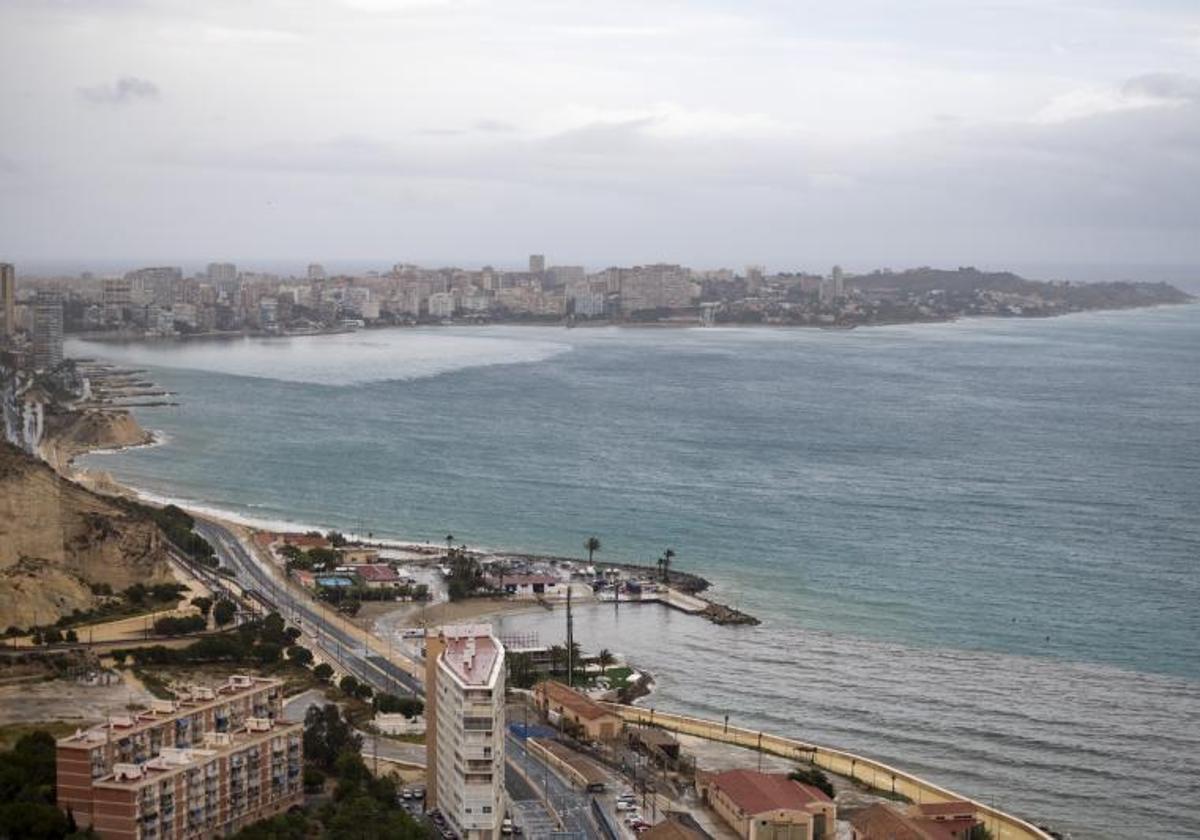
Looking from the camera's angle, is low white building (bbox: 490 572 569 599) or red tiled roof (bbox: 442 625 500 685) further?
low white building (bbox: 490 572 569 599)

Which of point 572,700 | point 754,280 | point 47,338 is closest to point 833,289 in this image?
point 754,280

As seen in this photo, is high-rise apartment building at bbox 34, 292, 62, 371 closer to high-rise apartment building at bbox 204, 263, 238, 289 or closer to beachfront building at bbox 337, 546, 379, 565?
beachfront building at bbox 337, 546, 379, 565

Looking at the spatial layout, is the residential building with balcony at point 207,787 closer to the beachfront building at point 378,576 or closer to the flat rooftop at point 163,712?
the flat rooftop at point 163,712

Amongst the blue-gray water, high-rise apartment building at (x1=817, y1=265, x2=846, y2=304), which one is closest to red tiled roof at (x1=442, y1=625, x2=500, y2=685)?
the blue-gray water

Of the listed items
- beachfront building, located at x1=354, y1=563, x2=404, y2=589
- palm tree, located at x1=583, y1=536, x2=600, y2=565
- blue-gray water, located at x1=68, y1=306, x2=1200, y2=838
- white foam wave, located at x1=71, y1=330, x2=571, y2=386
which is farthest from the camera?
white foam wave, located at x1=71, y1=330, x2=571, y2=386

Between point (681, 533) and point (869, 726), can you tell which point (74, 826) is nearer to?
point (869, 726)
